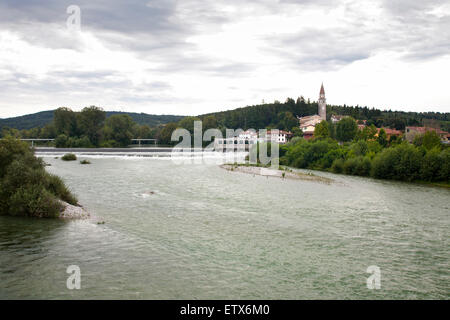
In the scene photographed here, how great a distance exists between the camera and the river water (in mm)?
9328

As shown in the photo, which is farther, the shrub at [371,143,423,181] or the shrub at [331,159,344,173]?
the shrub at [331,159,344,173]

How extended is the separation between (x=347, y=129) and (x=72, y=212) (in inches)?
2185

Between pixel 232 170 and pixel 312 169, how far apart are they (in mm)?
10394

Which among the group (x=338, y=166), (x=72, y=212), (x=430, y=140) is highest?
(x=430, y=140)

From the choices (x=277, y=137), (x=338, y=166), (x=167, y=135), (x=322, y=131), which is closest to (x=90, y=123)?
(x=167, y=135)

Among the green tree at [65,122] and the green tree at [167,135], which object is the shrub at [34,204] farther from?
the green tree at [167,135]

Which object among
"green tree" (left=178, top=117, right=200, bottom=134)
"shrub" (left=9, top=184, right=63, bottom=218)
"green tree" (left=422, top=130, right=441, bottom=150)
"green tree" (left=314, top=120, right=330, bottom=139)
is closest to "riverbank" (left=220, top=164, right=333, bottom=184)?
"green tree" (left=422, top=130, right=441, bottom=150)

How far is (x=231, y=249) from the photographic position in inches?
492

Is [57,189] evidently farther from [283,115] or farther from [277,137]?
[283,115]

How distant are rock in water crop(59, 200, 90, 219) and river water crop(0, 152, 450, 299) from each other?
23.6 inches

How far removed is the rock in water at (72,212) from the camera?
52.1 ft

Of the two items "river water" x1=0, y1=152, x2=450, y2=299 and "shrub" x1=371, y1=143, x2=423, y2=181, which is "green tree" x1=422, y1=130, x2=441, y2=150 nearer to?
"shrub" x1=371, y1=143, x2=423, y2=181

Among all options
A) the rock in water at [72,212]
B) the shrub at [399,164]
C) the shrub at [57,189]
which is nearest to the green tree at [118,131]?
the shrub at [399,164]
